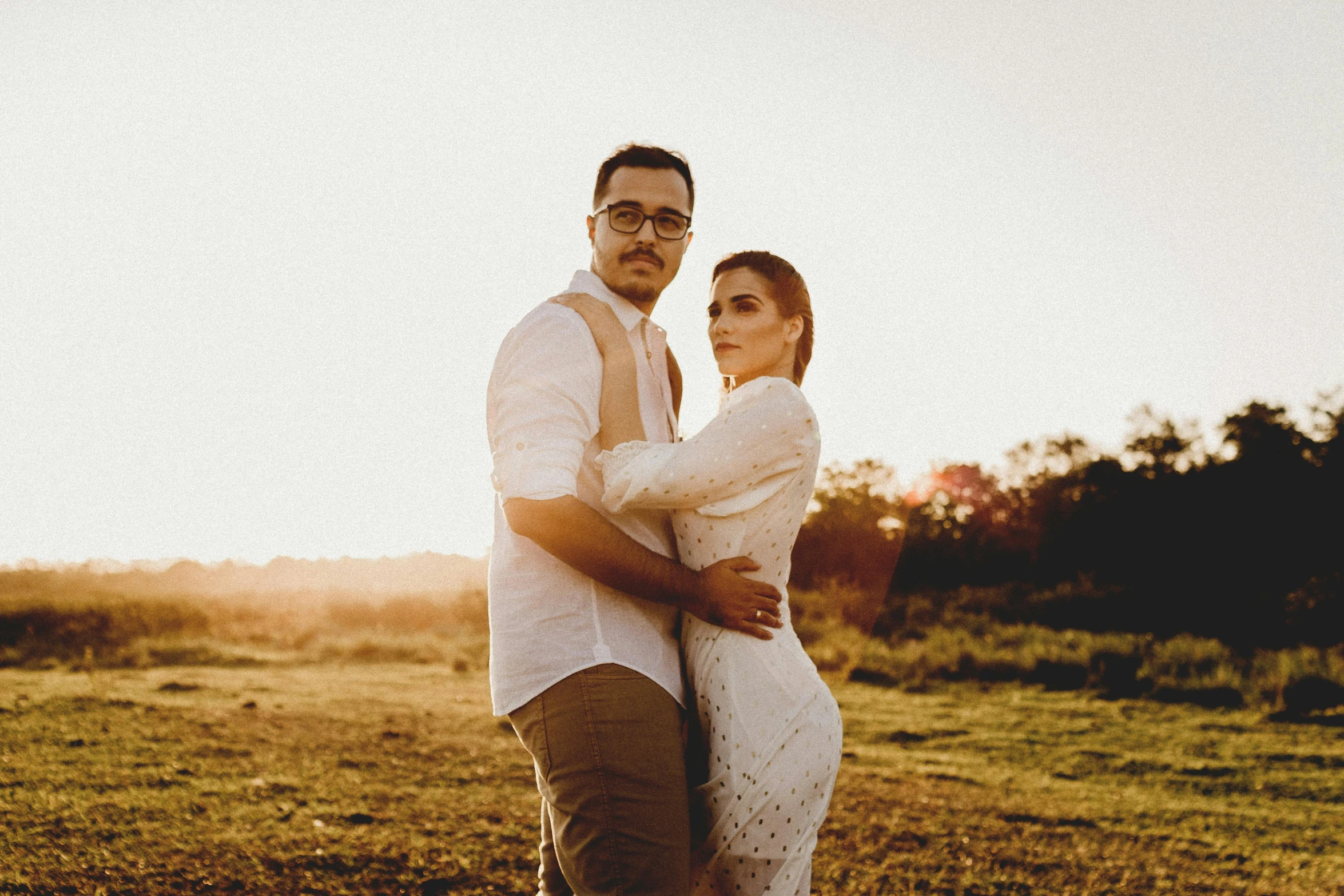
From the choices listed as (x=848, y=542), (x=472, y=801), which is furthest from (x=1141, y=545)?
(x=472, y=801)

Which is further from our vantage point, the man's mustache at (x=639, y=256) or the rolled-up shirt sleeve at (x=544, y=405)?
the man's mustache at (x=639, y=256)

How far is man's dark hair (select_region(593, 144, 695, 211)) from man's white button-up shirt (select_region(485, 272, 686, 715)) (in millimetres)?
517

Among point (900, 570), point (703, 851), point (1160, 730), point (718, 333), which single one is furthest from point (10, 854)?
point (900, 570)

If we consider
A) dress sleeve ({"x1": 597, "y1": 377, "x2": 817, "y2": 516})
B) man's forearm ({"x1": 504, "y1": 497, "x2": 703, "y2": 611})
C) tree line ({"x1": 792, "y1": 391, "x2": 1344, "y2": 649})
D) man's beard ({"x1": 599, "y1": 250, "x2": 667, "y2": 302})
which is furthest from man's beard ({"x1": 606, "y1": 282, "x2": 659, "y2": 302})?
tree line ({"x1": 792, "y1": 391, "x2": 1344, "y2": 649})

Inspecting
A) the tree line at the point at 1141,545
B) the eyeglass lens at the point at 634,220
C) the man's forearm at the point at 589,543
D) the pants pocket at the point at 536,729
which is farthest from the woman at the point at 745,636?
the tree line at the point at 1141,545

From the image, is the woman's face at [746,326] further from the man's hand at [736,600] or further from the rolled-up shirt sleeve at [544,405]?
the man's hand at [736,600]

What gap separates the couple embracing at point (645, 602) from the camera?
2.00 meters

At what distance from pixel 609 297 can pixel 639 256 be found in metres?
0.14

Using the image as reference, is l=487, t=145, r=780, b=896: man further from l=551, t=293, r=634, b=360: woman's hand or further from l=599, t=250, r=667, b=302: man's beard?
l=599, t=250, r=667, b=302: man's beard

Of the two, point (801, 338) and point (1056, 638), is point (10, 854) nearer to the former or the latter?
point (801, 338)

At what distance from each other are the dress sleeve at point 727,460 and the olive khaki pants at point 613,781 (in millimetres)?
422

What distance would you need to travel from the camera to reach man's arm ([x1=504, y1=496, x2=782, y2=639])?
2027 mm

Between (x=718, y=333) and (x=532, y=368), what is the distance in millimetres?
735

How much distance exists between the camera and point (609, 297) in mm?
2475
